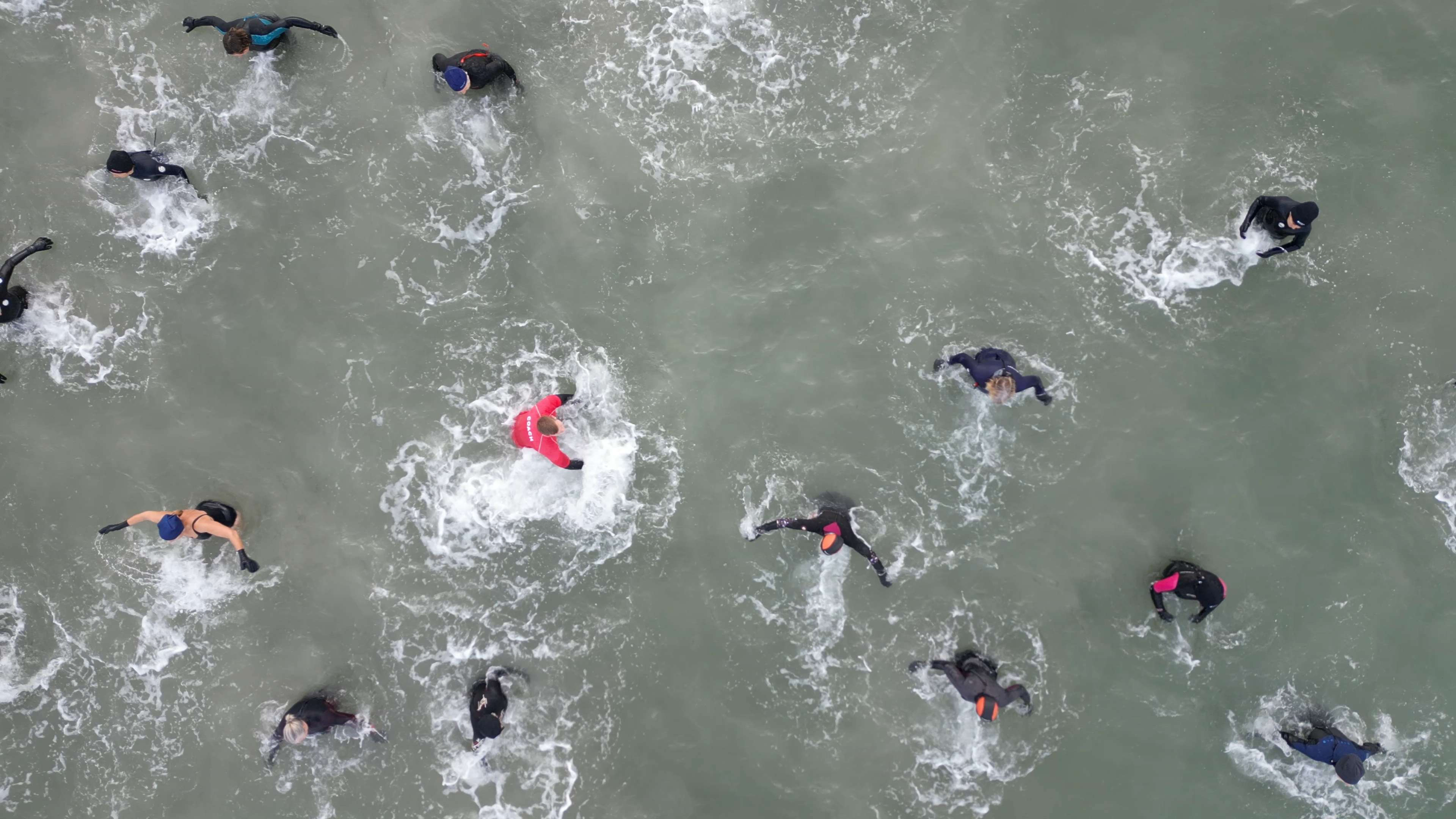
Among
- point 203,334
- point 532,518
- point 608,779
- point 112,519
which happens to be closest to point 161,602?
point 112,519

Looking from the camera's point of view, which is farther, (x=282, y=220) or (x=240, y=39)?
(x=282, y=220)

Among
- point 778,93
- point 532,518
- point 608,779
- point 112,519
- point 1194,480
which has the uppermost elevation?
point 778,93

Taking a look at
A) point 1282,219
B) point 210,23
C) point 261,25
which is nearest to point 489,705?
point 261,25

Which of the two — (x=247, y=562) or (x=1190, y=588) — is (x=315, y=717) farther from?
(x=1190, y=588)

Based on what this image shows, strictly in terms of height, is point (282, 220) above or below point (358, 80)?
below

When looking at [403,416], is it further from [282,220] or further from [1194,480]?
[1194,480]
